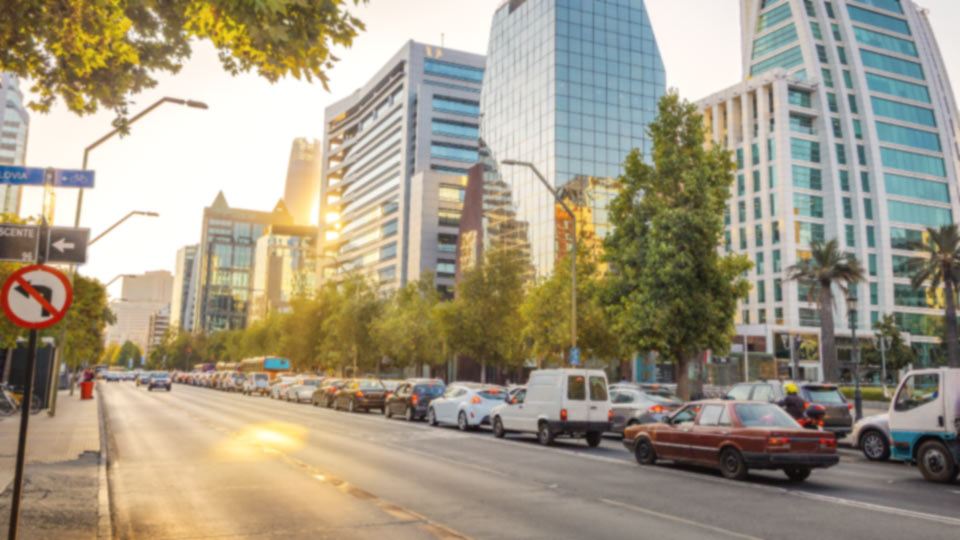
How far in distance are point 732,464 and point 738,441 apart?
460 mm

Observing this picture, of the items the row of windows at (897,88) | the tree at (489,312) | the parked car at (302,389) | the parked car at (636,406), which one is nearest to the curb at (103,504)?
the parked car at (636,406)

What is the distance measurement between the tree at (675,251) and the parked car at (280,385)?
26765mm

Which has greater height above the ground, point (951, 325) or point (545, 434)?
point (951, 325)

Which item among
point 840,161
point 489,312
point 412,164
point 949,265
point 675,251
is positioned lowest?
point 489,312

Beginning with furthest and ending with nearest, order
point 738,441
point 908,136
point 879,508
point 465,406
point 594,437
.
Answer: point 908,136, point 465,406, point 594,437, point 738,441, point 879,508

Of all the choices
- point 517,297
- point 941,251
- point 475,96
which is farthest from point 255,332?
point 941,251

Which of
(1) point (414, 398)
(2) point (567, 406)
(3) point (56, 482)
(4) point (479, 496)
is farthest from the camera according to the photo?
(1) point (414, 398)

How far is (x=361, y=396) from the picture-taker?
33.2 metres

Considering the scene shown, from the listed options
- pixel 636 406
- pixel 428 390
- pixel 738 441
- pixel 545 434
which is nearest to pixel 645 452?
pixel 738 441

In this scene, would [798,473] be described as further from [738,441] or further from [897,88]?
[897,88]

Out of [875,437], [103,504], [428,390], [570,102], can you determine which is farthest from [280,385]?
[570,102]

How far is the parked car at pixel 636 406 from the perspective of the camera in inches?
770

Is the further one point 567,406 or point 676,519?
point 567,406

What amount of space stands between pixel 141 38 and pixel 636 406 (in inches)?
658
